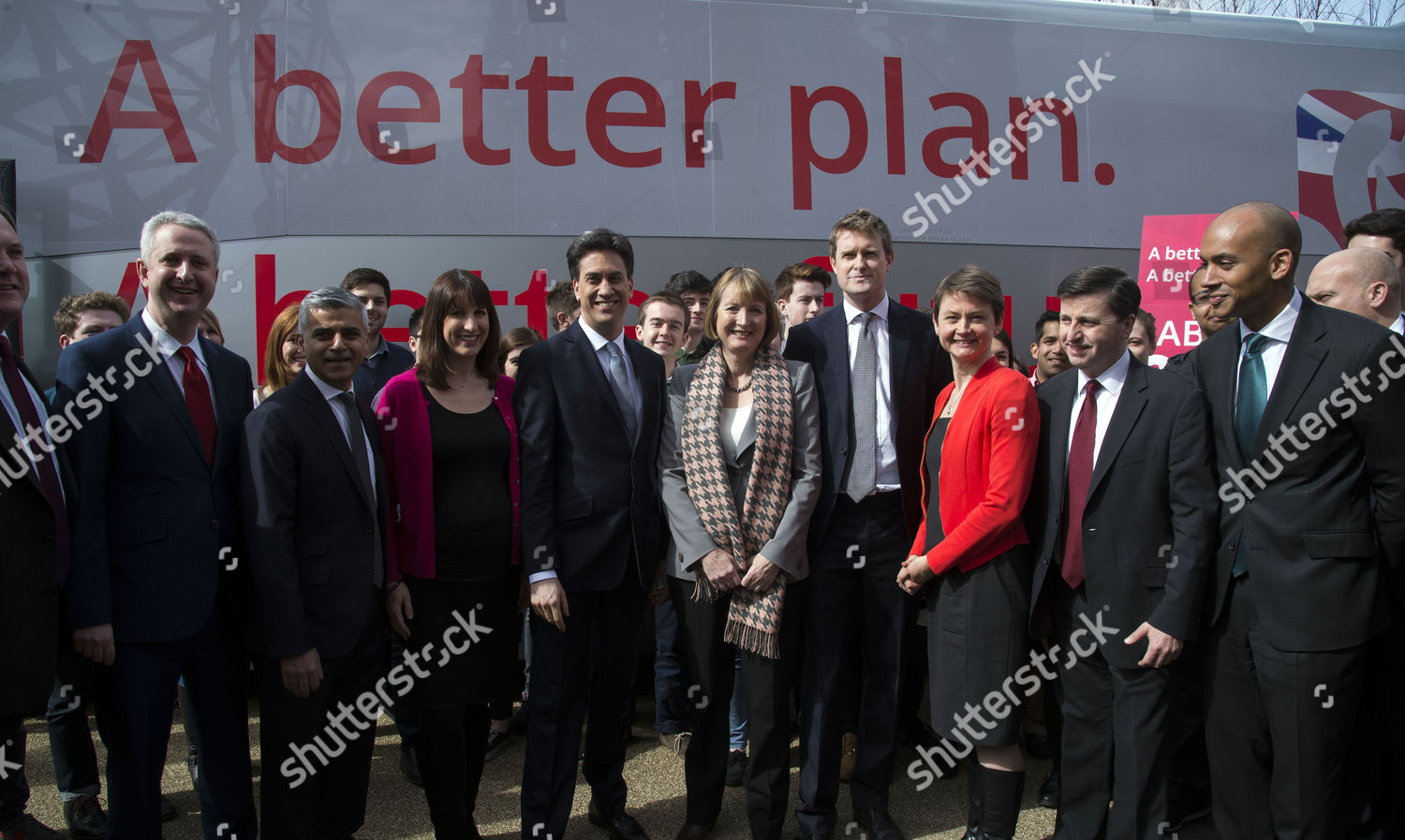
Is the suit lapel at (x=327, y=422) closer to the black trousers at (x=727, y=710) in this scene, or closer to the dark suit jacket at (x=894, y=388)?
the black trousers at (x=727, y=710)

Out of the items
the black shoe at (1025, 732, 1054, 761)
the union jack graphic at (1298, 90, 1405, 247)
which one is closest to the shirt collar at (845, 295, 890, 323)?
the black shoe at (1025, 732, 1054, 761)

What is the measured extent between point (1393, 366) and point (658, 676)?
310 centimetres

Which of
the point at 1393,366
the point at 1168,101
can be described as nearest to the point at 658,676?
the point at 1393,366

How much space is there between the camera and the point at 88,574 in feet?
7.57

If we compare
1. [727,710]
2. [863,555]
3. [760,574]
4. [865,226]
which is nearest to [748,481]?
[760,574]

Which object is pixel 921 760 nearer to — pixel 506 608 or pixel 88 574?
pixel 506 608

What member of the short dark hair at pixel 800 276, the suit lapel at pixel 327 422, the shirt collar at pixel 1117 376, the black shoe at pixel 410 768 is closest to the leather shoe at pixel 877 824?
the shirt collar at pixel 1117 376

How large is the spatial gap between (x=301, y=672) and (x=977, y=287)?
2.52 m

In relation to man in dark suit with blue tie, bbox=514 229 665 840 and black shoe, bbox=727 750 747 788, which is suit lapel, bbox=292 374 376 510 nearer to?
man in dark suit with blue tie, bbox=514 229 665 840

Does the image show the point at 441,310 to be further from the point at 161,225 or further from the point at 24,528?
the point at 24,528

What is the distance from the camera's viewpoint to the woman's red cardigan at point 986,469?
8.97 ft

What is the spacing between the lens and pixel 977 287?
9.32 ft

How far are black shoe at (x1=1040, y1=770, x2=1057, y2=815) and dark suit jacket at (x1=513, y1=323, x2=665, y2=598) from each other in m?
1.89

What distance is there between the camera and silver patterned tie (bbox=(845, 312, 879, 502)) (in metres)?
3.03
